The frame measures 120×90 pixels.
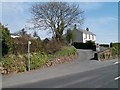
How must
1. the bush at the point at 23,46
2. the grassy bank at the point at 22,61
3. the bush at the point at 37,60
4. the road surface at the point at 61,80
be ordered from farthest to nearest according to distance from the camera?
the bush at the point at 23,46
the bush at the point at 37,60
the grassy bank at the point at 22,61
the road surface at the point at 61,80

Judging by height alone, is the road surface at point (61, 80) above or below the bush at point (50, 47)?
below

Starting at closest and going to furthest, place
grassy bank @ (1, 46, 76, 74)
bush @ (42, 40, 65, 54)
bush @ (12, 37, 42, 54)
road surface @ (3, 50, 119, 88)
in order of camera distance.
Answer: road surface @ (3, 50, 119, 88)
grassy bank @ (1, 46, 76, 74)
bush @ (12, 37, 42, 54)
bush @ (42, 40, 65, 54)

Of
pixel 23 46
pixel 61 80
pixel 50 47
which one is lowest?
pixel 61 80

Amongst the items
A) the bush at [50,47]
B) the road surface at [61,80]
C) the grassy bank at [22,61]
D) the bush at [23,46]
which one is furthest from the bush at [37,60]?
the road surface at [61,80]

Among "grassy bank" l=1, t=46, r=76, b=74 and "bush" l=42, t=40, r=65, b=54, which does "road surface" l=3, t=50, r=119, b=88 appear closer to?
"grassy bank" l=1, t=46, r=76, b=74

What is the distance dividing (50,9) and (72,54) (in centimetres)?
1964

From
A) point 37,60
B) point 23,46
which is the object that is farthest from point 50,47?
point 37,60

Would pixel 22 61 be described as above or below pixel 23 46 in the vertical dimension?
below

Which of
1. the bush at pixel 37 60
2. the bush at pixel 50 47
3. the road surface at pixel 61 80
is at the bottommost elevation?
the road surface at pixel 61 80

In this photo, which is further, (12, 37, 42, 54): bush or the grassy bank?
(12, 37, 42, 54): bush

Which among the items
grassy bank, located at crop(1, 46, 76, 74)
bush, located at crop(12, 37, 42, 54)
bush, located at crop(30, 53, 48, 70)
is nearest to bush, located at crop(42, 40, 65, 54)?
grassy bank, located at crop(1, 46, 76, 74)

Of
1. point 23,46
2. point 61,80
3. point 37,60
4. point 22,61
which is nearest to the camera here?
point 61,80

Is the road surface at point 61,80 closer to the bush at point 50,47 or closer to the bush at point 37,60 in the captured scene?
the bush at point 37,60

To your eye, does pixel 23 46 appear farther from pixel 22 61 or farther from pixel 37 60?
pixel 22 61
